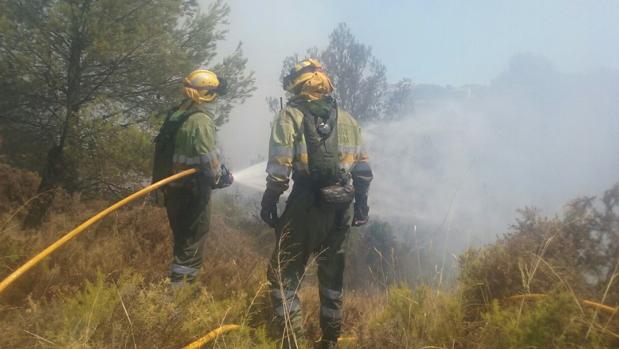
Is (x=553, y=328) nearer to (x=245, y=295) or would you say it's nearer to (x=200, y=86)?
(x=245, y=295)

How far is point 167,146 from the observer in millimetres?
3451

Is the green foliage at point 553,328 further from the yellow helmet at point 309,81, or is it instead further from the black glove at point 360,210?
the yellow helmet at point 309,81

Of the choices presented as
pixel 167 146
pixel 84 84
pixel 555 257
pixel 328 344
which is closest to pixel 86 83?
pixel 84 84

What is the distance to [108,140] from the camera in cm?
664

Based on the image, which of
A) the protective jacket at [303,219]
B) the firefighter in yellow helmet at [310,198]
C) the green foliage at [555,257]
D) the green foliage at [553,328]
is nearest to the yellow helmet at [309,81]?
the firefighter in yellow helmet at [310,198]

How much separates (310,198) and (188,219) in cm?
111

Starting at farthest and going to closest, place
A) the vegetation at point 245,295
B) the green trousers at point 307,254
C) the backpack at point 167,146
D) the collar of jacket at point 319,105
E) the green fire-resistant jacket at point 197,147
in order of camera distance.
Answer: the backpack at point 167,146 < the green fire-resistant jacket at point 197,147 < the collar of jacket at point 319,105 < the green trousers at point 307,254 < the vegetation at point 245,295

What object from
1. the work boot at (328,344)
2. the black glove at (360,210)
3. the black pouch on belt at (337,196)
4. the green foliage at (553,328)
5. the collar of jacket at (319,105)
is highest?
the collar of jacket at (319,105)

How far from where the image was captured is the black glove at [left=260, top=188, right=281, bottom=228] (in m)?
2.95

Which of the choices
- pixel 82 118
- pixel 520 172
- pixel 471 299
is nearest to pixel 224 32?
pixel 82 118

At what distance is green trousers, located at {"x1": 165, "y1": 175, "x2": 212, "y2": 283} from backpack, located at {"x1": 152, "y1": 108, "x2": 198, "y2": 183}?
185 millimetres

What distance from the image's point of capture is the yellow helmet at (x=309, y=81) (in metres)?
3.18

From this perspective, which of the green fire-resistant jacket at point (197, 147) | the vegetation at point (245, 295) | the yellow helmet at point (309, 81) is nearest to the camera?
the vegetation at point (245, 295)

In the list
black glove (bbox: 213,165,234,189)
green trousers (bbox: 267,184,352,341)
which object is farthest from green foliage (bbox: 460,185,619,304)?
black glove (bbox: 213,165,234,189)
